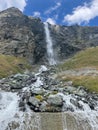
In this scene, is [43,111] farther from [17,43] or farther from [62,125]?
[17,43]

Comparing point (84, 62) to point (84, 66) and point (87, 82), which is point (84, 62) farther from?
point (87, 82)

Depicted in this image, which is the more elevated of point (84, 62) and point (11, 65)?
point (84, 62)

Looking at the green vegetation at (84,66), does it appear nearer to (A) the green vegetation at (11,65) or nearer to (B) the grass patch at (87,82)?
(B) the grass patch at (87,82)

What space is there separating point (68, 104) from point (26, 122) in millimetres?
12109

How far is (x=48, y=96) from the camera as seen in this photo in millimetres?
62344

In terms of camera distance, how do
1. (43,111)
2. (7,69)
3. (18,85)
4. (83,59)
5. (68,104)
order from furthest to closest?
(83,59)
(7,69)
(18,85)
(68,104)
(43,111)

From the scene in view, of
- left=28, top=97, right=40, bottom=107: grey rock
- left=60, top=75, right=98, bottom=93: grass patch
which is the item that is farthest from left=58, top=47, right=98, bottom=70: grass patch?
left=28, top=97, right=40, bottom=107: grey rock

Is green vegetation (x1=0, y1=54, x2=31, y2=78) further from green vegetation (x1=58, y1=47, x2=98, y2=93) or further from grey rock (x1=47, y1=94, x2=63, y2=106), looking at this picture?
grey rock (x1=47, y1=94, x2=63, y2=106)

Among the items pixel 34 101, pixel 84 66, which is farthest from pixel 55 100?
pixel 84 66

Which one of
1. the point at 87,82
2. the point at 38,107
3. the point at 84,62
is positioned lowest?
the point at 84,62

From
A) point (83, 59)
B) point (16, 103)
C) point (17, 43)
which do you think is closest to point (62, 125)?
point (16, 103)

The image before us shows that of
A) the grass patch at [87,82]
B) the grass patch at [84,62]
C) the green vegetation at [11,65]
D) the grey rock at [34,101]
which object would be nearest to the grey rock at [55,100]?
the grey rock at [34,101]

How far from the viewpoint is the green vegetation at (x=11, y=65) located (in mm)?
140962

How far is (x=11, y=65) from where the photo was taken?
521 feet
